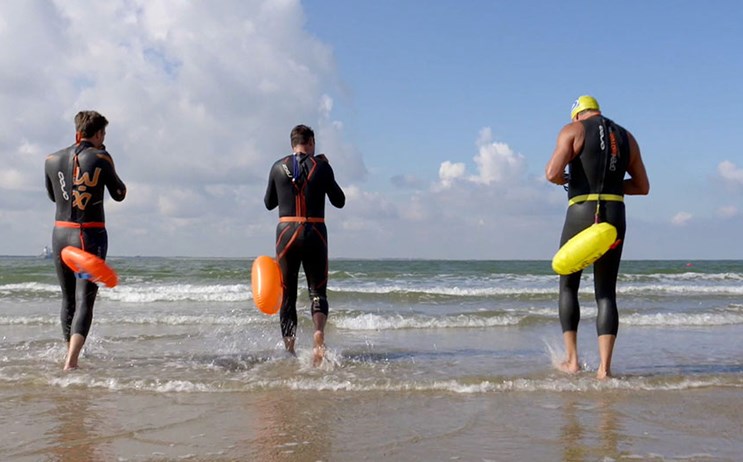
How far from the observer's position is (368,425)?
11.9ft

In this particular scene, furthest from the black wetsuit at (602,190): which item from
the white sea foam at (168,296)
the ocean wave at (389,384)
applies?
the white sea foam at (168,296)

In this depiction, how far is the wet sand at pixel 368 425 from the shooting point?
10.2ft

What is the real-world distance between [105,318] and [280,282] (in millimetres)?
5466

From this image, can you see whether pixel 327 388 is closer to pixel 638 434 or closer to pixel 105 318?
pixel 638 434

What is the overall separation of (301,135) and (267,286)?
1.42 meters

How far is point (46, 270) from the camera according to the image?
2525cm

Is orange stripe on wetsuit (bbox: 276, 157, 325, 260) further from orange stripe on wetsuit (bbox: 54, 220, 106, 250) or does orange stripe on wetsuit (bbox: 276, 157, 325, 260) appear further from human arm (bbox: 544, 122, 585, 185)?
human arm (bbox: 544, 122, 585, 185)

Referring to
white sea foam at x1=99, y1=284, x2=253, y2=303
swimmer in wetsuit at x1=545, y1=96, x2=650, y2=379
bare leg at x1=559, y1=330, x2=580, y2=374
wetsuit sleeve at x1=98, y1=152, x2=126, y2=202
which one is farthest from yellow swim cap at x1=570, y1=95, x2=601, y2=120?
white sea foam at x1=99, y1=284, x2=253, y2=303

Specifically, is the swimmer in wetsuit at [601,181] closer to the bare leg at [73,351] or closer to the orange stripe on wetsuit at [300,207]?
the orange stripe on wetsuit at [300,207]

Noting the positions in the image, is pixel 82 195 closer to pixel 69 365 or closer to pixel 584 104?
pixel 69 365

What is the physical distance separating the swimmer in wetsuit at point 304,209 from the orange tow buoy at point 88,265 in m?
1.47


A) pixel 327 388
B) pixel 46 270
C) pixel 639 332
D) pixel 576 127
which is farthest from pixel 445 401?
pixel 46 270

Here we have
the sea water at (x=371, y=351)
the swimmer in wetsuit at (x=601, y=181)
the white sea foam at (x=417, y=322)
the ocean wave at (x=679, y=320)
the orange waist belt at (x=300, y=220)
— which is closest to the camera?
the sea water at (x=371, y=351)

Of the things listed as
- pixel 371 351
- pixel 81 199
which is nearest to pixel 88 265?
pixel 81 199
